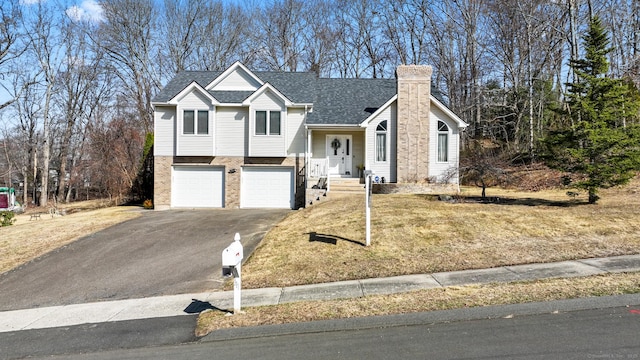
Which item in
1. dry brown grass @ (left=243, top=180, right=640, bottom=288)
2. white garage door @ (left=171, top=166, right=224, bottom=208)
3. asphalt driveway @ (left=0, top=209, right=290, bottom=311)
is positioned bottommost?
asphalt driveway @ (left=0, top=209, right=290, bottom=311)

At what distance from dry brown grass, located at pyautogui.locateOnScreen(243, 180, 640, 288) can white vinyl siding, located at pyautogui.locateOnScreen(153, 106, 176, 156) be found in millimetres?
10081

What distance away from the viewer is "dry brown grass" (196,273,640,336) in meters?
6.07

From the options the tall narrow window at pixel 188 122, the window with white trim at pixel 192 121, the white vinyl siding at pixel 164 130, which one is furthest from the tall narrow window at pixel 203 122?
the white vinyl siding at pixel 164 130

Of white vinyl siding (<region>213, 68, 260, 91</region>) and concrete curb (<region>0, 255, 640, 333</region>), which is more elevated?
white vinyl siding (<region>213, 68, 260, 91</region>)

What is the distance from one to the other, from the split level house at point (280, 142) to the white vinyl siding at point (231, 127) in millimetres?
53

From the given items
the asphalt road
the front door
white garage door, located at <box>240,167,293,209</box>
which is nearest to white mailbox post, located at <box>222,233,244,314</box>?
the asphalt road

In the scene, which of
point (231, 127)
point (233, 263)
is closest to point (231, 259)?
point (233, 263)

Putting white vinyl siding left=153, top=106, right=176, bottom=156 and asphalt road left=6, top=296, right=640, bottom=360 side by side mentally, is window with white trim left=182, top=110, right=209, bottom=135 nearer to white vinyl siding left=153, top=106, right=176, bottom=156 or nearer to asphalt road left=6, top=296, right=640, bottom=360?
white vinyl siding left=153, top=106, right=176, bottom=156

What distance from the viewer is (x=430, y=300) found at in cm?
639

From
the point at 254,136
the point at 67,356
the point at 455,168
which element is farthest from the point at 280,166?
the point at 67,356

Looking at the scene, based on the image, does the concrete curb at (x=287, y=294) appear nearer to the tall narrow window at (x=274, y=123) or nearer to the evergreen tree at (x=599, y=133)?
the evergreen tree at (x=599, y=133)

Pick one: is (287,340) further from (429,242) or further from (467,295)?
(429,242)

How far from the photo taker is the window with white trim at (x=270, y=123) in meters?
20.4

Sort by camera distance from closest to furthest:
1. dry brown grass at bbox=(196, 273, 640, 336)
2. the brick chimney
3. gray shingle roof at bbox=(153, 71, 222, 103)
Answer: dry brown grass at bbox=(196, 273, 640, 336) < the brick chimney < gray shingle roof at bbox=(153, 71, 222, 103)
